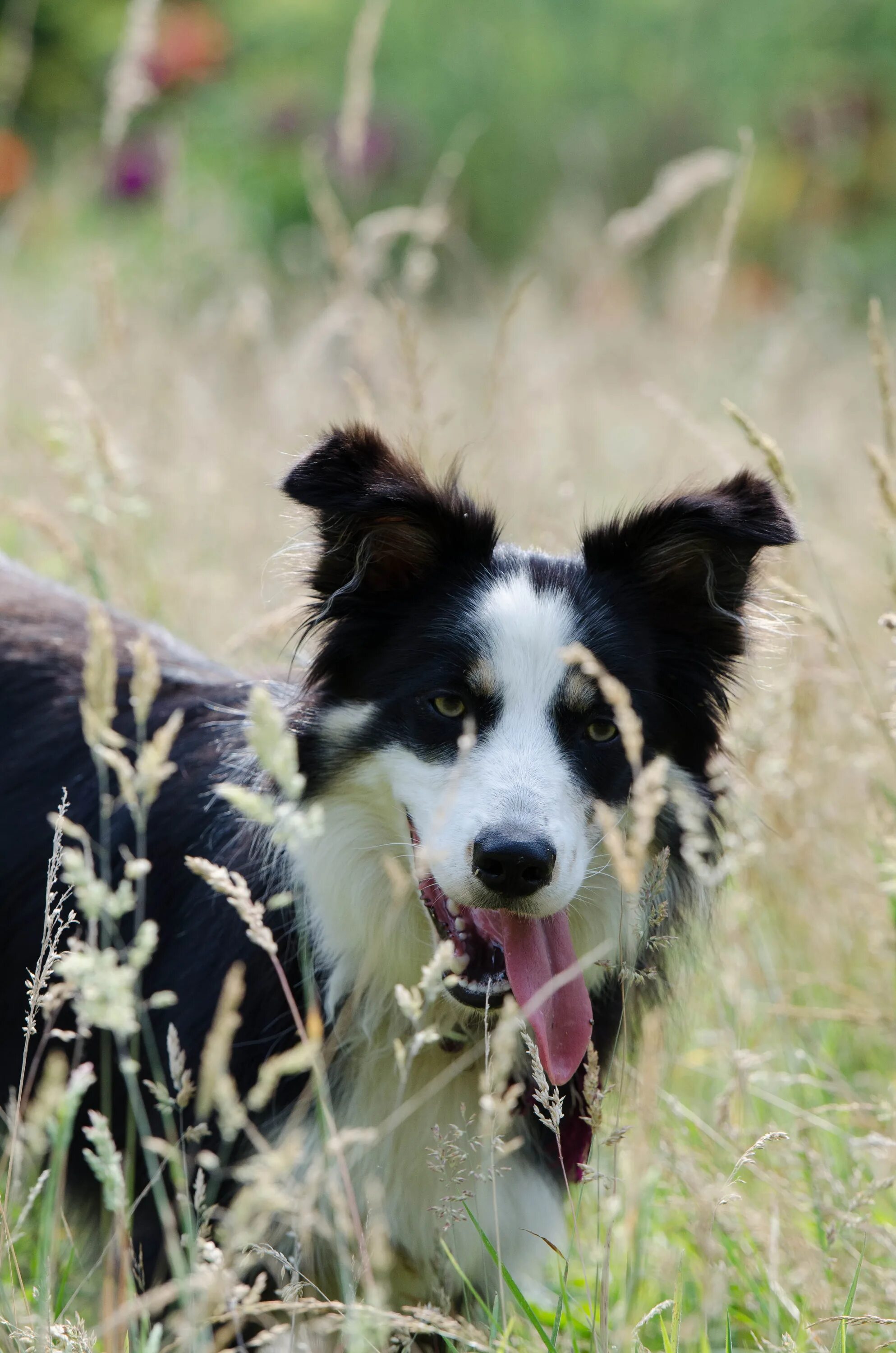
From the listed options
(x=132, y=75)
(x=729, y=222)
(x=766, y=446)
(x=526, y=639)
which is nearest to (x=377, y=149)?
(x=132, y=75)

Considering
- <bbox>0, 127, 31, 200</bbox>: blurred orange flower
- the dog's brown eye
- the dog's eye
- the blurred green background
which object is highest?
the blurred green background

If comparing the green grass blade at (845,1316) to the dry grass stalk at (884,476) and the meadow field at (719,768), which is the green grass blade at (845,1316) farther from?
the dry grass stalk at (884,476)

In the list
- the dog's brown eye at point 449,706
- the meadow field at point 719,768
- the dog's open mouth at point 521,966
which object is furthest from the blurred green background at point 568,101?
the dog's open mouth at point 521,966

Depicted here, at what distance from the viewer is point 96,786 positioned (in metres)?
2.99

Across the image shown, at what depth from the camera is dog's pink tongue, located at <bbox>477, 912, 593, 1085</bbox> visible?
2.36 metres

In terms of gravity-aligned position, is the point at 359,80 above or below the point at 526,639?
above

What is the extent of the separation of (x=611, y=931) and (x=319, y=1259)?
2.86 feet

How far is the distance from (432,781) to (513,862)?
0.34 m

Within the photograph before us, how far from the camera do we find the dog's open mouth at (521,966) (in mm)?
2357

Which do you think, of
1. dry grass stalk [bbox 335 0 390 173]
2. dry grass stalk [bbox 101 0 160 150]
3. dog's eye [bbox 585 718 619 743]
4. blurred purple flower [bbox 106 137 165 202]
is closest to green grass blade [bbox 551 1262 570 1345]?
dog's eye [bbox 585 718 619 743]

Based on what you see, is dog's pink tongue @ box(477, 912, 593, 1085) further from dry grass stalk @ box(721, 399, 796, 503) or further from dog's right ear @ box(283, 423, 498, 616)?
dry grass stalk @ box(721, 399, 796, 503)

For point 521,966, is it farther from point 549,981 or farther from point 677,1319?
point 677,1319

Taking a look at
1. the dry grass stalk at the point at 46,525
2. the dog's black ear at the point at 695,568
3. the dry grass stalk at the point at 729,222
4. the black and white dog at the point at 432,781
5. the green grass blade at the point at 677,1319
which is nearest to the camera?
the green grass blade at the point at 677,1319

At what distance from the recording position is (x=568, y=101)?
14328mm
